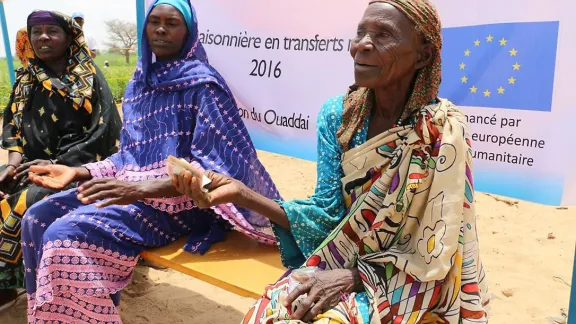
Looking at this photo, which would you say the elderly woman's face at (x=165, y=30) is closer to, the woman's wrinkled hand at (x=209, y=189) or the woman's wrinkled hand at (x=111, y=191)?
the woman's wrinkled hand at (x=111, y=191)

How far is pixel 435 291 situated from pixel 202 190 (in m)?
0.91

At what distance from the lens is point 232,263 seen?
7.95ft

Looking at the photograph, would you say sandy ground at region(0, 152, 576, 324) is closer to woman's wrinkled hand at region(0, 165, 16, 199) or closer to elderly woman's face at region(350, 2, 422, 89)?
woman's wrinkled hand at region(0, 165, 16, 199)

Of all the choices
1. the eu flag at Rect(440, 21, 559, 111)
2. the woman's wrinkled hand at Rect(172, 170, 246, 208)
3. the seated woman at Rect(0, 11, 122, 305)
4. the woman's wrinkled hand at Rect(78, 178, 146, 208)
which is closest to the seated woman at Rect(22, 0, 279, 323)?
the woman's wrinkled hand at Rect(78, 178, 146, 208)

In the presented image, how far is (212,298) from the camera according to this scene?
11.5ft

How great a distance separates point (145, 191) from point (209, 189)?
443mm

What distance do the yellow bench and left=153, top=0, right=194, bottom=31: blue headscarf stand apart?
114cm

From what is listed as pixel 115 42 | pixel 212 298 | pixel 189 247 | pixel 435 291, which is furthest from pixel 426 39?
pixel 115 42

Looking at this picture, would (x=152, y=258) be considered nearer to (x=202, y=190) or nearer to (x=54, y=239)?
(x=54, y=239)

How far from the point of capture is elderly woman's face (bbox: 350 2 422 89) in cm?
176

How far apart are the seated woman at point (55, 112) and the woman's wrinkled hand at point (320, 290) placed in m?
1.99

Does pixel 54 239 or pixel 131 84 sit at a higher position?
pixel 131 84

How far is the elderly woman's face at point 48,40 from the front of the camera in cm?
326

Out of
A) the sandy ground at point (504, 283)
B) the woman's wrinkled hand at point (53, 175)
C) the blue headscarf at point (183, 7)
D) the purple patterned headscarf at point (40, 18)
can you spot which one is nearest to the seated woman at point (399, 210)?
the woman's wrinkled hand at point (53, 175)
